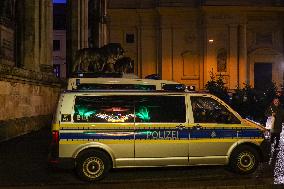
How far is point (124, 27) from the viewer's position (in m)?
60.1

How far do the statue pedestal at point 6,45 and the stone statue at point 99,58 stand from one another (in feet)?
7.72

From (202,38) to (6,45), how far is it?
43350 millimetres

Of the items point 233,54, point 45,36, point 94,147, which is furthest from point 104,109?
point 233,54

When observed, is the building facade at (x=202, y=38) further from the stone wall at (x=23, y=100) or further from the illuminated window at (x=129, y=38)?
the stone wall at (x=23, y=100)

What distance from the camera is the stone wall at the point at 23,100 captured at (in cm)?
1501

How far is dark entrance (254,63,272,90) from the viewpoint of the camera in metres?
60.5

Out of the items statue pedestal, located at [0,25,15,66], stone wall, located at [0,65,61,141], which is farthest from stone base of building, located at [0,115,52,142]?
statue pedestal, located at [0,25,15,66]

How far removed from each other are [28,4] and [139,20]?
134 ft

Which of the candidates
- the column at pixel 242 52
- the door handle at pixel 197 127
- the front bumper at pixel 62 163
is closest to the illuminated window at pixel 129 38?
Answer: the column at pixel 242 52

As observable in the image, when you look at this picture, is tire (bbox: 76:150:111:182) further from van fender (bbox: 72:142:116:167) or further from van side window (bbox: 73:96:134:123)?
van side window (bbox: 73:96:134:123)

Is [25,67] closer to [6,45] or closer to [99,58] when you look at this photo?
[6,45]

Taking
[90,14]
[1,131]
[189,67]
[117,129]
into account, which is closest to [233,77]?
[189,67]

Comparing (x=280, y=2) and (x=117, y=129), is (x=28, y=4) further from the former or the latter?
(x=280, y=2)

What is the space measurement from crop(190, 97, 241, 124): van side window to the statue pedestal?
8858 mm
